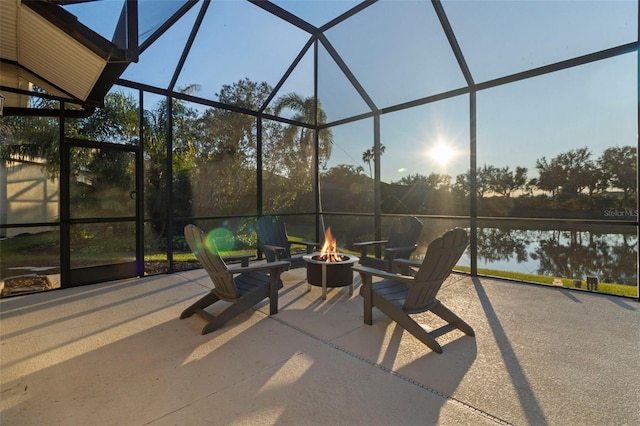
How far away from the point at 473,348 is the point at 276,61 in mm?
6310

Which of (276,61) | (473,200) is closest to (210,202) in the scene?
(276,61)

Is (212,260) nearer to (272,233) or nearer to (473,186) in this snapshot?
(272,233)

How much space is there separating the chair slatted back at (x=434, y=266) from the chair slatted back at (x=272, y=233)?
246 cm

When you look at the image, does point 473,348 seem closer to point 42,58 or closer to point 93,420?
point 93,420

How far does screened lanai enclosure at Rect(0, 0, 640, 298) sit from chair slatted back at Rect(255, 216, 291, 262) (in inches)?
62.5

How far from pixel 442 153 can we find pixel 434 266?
21.0 ft

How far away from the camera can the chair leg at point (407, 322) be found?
8.16 ft

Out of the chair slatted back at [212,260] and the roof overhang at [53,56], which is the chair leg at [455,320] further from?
the roof overhang at [53,56]

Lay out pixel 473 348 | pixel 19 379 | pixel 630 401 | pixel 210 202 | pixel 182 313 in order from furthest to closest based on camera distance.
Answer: pixel 210 202 < pixel 182 313 < pixel 473 348 < pixel 19 379 < pixel 630 401

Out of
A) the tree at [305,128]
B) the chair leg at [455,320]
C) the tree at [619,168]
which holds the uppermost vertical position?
the tree at [305,128]

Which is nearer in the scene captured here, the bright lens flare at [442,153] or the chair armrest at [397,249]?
the chair armrest at [397,249]

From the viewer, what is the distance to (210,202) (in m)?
7.33

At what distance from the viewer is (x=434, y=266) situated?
2623mm

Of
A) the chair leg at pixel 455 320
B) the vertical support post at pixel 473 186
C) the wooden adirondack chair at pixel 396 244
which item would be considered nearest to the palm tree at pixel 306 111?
the vertical support post at pixel 473 186
